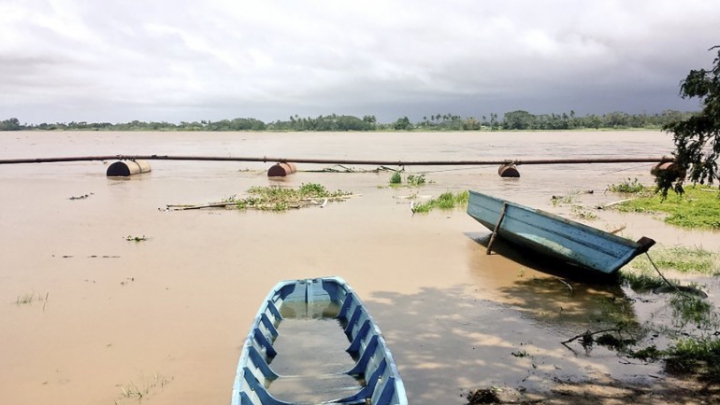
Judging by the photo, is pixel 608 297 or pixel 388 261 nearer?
pixel 608 297

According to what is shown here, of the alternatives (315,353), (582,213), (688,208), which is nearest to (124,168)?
(582,213)

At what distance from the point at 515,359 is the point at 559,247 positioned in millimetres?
3587

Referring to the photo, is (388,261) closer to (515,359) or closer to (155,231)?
(515,359)

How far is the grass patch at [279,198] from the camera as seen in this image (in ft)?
51.2

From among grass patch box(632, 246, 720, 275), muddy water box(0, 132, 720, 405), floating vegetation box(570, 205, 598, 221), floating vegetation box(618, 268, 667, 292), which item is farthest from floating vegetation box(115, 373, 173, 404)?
floating vegetation box(570, 205, 598, 221)

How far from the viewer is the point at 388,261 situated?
10000 mm

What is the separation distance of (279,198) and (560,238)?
10.2 metres

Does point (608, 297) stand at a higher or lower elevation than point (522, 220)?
lower

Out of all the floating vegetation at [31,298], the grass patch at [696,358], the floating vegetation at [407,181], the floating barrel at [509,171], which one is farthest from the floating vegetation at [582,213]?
the floating vegetation at [31,298]

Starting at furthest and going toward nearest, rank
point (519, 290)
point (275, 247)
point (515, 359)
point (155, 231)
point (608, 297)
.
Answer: point (155, 231) → point (275, 247) → point (519, 290) → point (608, 297) → point (515, 359)

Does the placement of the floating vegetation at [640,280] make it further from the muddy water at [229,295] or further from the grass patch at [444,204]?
the grass patch at [444,204]

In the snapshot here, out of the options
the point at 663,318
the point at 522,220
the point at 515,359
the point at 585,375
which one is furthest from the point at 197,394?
the point at 522,220

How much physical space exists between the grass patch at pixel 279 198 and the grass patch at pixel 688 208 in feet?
31.0

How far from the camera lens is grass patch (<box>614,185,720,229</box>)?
12.4 metres
